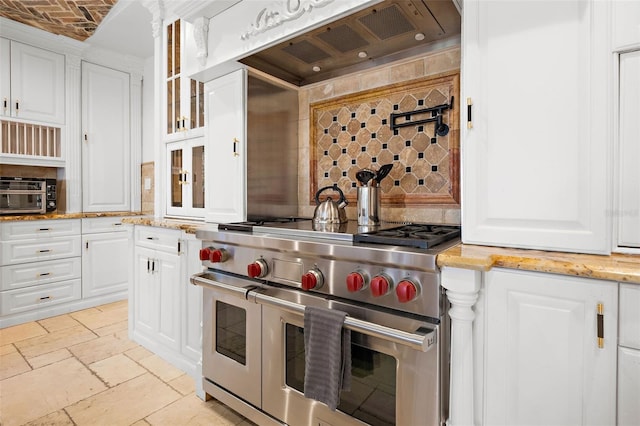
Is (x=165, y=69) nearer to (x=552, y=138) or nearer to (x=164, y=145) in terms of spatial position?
(x=164, y=145)

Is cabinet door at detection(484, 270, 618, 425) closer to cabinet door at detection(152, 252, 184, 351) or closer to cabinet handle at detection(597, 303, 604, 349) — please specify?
cabinet handle at detection(597, 303, 604, 349)

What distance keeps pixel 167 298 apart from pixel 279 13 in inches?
74.3

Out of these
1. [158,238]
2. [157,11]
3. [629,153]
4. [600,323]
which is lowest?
[600,323]

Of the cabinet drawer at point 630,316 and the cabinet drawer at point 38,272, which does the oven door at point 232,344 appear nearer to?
the cabinet drawer at point 630,316

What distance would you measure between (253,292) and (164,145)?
1.76 meters

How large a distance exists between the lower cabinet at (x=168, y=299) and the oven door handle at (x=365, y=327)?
644 millimetres

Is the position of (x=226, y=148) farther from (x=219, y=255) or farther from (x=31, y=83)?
(x=31, y=83)

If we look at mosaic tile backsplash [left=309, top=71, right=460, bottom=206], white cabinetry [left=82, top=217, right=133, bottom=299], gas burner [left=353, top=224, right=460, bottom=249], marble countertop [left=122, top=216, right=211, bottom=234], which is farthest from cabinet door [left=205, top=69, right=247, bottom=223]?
white cabinetry [left=82, top=217, right=133, bottom=299]

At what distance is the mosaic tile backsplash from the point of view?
69.1 inches

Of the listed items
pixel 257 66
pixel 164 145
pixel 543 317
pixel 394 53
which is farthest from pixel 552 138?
pixel 164 145

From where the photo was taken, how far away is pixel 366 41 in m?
1.79

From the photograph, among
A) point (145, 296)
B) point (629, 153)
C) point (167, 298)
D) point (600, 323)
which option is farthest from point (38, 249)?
point (629, 153)

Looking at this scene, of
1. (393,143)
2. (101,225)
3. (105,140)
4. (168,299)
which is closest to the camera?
(393,143)

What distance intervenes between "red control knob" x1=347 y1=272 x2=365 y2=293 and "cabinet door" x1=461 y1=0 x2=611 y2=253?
0.43m
